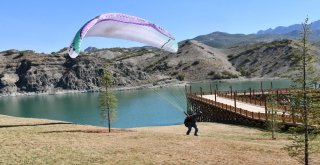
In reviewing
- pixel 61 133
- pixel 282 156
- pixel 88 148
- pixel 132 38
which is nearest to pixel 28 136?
pixel 61 133

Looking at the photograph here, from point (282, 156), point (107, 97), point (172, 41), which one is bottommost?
point (282, 156)

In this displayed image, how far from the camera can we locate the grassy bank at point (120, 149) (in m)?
22.3

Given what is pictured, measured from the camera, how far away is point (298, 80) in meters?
20.9

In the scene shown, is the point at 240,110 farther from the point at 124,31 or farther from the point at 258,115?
the point at 124,31

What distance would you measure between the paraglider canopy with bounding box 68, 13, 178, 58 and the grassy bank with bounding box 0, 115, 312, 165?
6.05 metres

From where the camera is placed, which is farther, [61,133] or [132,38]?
[132,38]

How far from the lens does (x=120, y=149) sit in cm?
2461

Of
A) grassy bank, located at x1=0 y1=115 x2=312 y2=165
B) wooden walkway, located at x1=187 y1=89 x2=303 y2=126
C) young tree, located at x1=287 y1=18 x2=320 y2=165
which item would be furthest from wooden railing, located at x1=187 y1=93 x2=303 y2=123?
young tree, located at x1=287 y1=18 x2=320 y2=165

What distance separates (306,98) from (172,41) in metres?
14.0

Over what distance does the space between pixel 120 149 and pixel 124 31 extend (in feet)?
35.2

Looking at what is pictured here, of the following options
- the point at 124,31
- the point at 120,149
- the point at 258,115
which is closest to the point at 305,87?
the point at 120,149

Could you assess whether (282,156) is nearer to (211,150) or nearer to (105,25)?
(211,150)

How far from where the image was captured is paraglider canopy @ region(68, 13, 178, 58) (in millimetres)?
29516

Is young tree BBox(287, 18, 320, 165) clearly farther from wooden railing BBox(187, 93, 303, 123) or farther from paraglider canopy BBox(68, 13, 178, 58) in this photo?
wooden railing BBox(187, 93, 303, 123)
